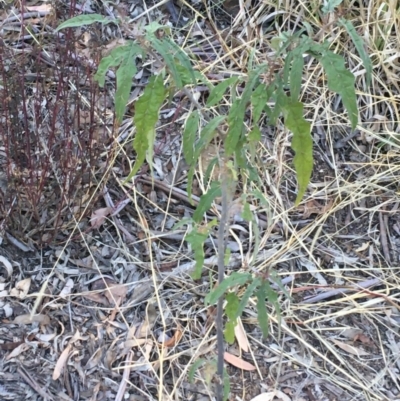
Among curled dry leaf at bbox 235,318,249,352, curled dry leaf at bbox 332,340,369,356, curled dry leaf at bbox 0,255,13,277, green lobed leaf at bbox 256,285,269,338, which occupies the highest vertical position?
green lobed leaf at bbox 256,285,269,338

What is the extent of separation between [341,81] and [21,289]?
131 centimetres

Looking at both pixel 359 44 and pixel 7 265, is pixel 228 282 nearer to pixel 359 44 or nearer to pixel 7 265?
pixel 359 44

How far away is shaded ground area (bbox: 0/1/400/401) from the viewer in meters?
1.74

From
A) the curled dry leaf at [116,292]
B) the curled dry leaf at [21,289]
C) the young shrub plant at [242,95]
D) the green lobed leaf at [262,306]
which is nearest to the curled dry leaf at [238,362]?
the curled dry leaf at [116,292]

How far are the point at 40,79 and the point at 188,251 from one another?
79 centimetres

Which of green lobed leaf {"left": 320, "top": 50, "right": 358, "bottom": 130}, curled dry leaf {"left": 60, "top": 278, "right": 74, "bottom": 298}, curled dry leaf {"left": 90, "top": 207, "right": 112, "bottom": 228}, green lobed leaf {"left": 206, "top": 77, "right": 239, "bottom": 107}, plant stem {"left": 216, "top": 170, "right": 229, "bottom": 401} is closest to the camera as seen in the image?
green lobed leaf {"left": 320, "top": 50, "right": 358, "bottom": 130}

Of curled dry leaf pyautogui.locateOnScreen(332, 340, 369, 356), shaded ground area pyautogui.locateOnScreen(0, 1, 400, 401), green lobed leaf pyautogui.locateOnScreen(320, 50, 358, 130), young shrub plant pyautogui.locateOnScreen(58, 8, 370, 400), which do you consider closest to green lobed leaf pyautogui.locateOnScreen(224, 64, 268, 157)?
young shrub plant pyautogui.locateOnScreen(58, 8, 370, 400)

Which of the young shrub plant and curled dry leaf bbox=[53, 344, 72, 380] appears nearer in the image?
the young shrub plant

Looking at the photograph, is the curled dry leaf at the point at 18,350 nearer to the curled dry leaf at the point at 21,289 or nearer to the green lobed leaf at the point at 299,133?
the curled dry leaf at the point at 21,289

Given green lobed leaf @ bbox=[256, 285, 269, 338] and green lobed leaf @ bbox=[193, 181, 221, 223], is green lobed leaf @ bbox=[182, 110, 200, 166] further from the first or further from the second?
green lobed leaf @ bbox=[256, 285, 269, 338]

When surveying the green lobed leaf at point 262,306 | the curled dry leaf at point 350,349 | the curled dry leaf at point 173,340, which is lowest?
the curled dry leaf at point 350,349

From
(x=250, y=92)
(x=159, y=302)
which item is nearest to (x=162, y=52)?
(x=250, y=92)

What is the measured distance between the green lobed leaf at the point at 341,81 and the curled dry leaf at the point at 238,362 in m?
1.01

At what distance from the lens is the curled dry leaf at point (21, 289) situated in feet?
6.14
